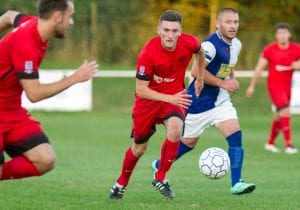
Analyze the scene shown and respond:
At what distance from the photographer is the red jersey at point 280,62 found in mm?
16703

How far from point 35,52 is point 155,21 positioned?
2653 centimetres

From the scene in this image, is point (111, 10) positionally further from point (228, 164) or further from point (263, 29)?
point (228, 164)

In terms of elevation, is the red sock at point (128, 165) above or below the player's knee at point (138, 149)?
below

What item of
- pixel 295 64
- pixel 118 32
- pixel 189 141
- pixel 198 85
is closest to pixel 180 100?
pixel 198 85

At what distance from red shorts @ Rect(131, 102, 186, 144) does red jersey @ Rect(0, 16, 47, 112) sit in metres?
1.99

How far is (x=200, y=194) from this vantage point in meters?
9.93

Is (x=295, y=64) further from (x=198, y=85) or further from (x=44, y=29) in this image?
(x=44, y=29)

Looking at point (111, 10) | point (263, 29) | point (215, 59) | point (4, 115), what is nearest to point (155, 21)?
point (111, 10)

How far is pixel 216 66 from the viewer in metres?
10.5

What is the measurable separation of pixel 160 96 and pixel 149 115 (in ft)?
1.95

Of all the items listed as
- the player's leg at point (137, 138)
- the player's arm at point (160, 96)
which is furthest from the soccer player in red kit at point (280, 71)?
the player's arm at point (160, 96)

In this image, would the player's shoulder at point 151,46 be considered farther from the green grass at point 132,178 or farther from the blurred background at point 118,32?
the blurred background at point 118,32

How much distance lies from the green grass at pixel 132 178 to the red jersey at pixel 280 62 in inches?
54.2

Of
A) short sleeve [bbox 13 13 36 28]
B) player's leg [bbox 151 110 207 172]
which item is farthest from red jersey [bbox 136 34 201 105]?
short sleeve [bbox 13 13 36 28]
